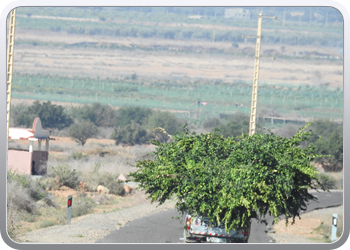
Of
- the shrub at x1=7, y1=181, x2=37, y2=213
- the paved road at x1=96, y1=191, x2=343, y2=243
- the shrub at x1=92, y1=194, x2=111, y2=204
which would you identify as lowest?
the shrub at x1=92, y1=194, x2=111, y2=204

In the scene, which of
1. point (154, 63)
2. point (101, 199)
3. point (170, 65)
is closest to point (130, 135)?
point (101, 199)

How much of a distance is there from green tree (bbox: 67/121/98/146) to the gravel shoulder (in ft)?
131

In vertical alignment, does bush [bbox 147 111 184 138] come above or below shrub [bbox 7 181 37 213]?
above

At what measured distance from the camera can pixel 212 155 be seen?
430 inches

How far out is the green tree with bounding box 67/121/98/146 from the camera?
59906mm

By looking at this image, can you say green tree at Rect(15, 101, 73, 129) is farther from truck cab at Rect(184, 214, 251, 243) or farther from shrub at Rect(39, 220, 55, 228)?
truck cab at Rect(184, 214, 251, 243)

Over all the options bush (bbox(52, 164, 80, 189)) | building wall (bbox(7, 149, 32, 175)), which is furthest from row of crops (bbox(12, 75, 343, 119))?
bush (bbox(52, 164, 80, 189))

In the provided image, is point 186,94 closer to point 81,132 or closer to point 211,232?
point 81,132

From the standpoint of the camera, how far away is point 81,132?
197 ft

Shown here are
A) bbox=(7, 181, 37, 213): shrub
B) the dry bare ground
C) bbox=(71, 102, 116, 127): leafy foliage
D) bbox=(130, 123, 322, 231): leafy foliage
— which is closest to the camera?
bbox=(130, 123, 322, 231): leafy foliage

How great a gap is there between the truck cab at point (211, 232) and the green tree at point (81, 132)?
49859 mm

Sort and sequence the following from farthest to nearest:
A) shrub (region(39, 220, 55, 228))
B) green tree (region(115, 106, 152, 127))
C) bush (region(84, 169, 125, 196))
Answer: green tree (region(115, 106, 152, 127)) < bush (region(84, 169, 125, 196)) < shrub (region(39, 220, 55, 228))

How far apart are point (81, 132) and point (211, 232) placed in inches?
1982

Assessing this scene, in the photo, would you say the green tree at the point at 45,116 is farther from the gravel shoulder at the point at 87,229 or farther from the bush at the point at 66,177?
the gravel shoulder at the point at 87,229
